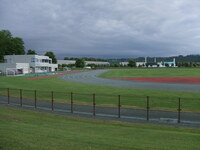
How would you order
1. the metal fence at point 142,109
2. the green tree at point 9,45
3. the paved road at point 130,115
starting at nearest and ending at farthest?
the paved road at point 130,115 → the metal fence at point 142,109 → the green tree at point 9,45

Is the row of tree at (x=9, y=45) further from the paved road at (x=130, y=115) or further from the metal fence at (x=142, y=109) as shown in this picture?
the paved road at (x=130, y=115)

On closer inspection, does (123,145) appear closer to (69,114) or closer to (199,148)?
(199,148)

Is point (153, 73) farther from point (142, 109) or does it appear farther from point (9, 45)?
point (9, 45)

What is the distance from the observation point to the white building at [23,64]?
8156 centimetres

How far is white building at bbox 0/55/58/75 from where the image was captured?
81.6 metres

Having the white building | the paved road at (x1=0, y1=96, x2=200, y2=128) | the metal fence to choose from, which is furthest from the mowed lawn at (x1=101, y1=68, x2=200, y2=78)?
the paved road at (x1=0, y1=96, x2=200, y2=128)

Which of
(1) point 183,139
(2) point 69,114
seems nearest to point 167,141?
(1) point 183,139

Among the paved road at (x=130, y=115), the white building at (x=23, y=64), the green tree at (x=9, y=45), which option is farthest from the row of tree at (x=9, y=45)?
the paved road at (x=130, y=115)

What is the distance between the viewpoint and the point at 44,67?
107m

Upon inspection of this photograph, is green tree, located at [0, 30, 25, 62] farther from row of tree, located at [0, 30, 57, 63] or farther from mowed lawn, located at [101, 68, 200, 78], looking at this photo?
mowed lawn, located at [101, 68, 200, 78]

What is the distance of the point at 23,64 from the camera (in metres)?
88.5

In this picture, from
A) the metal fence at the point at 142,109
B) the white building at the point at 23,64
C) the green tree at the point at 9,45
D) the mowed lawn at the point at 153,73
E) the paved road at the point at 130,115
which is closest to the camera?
the paved road at the point at 130,115

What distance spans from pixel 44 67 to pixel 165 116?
9753cm

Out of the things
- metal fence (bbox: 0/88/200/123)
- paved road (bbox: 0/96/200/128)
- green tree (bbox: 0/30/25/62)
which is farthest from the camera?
green tree (bbox: 0/30/25/62)
